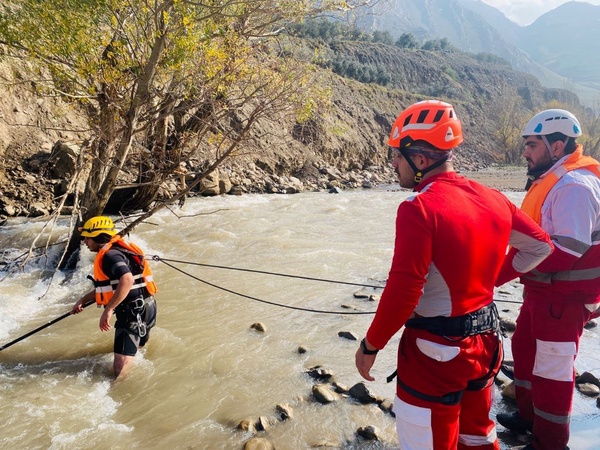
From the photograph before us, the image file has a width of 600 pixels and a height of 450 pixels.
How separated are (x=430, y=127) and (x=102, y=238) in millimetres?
3524

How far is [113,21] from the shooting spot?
6.29 metres

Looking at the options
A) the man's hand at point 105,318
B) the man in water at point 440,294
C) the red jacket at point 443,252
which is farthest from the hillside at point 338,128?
the red jacket at point 443,252

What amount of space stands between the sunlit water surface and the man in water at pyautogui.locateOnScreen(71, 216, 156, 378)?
0.35 m

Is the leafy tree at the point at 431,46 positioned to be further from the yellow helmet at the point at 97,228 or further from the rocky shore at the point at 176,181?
the yellow helmet at the point at 97,228

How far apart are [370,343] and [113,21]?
6.61 metres

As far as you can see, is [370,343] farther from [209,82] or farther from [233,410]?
Result: [209,82]

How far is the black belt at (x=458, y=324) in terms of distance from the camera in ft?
6.20

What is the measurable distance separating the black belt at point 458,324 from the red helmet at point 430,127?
0.82 metres

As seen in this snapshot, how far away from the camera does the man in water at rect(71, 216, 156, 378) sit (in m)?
4.00

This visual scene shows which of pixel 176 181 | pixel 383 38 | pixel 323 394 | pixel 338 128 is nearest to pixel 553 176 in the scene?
pixel 323 394

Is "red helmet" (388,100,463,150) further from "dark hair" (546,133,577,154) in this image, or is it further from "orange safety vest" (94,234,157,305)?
"orange safety vest" (94,234,157,305)

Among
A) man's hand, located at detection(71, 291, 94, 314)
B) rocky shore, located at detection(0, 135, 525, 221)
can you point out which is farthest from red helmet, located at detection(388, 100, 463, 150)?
rocky shore, located at detection(0, 135, 525, 221)

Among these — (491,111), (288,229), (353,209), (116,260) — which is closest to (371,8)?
(288,229)

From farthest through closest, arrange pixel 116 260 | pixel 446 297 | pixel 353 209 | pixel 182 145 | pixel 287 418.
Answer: pixel 353 209 < pixel 182 145 < pixel 116 260 < pixel 287 418 < pixel 446 297
